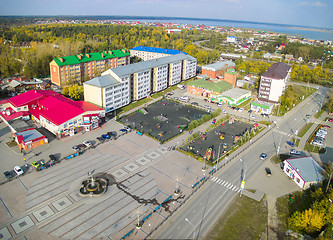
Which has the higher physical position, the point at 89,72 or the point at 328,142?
the point at 89,72

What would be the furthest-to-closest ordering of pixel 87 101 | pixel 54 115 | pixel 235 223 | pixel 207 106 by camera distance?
pixel 207 106 → pixel 87 101 → pixel 54 115 → pixel 235 223

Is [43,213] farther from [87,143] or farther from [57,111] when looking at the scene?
[57,111]

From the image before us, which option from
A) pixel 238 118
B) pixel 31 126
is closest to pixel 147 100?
pixel 238 118

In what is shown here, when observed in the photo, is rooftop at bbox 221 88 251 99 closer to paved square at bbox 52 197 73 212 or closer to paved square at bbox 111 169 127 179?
paved square at bbox 111 169 127 179

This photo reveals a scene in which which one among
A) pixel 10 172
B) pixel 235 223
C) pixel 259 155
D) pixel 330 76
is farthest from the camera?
pixel 330 76

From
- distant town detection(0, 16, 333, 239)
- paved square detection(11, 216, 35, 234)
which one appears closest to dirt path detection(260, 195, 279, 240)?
distant town detection(0, 16, 333, 239)

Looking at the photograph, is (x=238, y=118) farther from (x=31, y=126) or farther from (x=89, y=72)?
(x=89, y=72)

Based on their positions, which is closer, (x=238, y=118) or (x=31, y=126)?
Result: (x=31, y=126)
